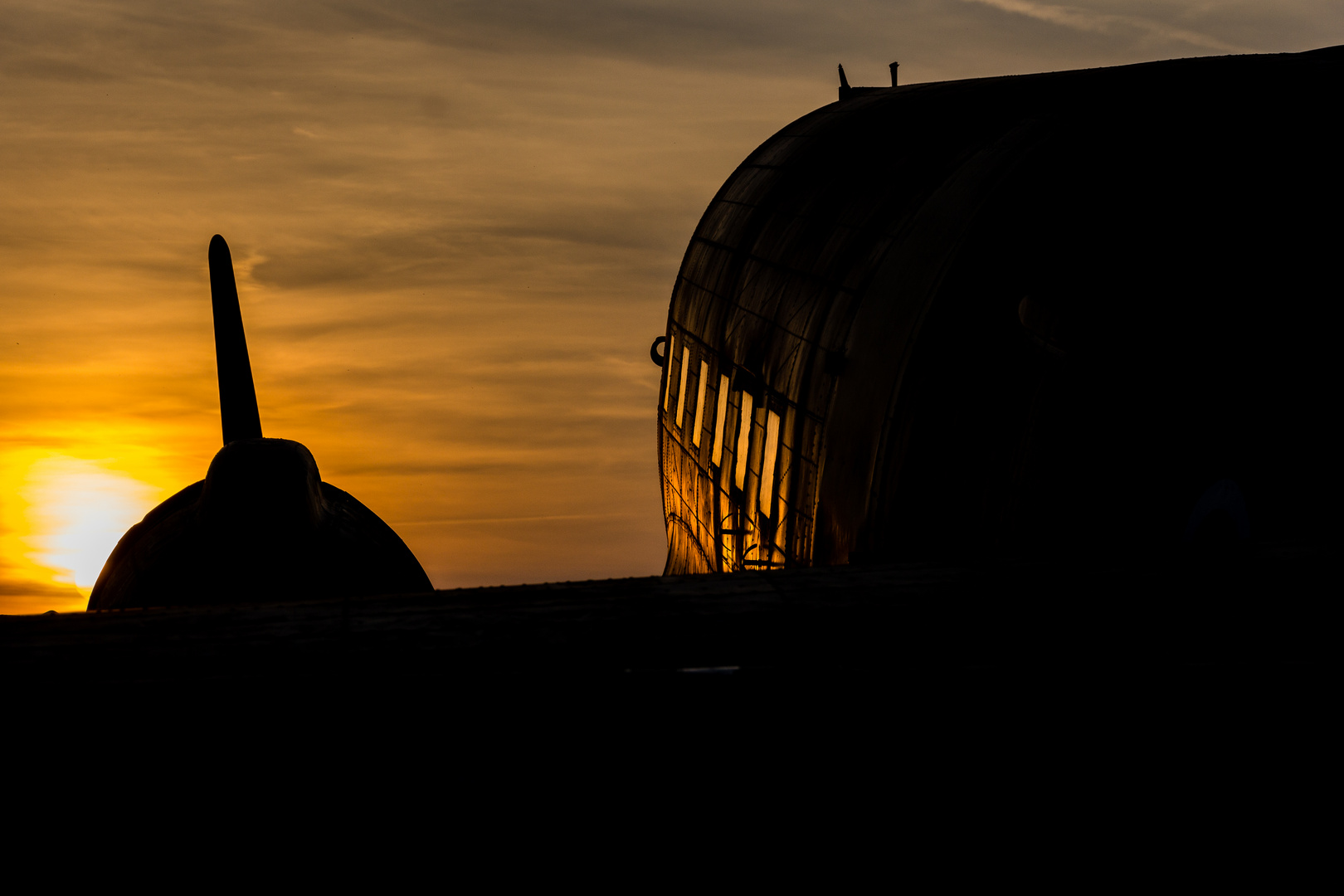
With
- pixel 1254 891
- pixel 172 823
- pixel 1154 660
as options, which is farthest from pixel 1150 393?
pixel 172 823

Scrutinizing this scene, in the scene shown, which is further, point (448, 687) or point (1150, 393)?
point (1150, 393)

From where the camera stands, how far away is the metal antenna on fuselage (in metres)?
21.5

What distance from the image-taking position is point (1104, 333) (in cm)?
792

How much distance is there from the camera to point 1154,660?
423 centimetres

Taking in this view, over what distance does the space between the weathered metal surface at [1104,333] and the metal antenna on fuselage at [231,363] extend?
14910 millimetres

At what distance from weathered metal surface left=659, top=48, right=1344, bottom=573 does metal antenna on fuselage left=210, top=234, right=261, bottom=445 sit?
14.9 metres

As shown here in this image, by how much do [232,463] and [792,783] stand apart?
407 inches

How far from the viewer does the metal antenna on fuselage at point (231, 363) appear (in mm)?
21469

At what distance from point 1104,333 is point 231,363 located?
18.0 metres

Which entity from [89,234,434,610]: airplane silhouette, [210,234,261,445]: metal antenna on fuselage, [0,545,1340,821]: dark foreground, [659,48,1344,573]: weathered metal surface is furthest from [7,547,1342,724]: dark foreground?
[210,234,261,445]: metal antenna on fuselage

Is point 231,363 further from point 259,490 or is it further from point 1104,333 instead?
point 1104,333

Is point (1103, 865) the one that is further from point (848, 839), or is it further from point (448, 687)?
point (448, 687)

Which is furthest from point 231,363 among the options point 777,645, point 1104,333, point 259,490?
point 777,645

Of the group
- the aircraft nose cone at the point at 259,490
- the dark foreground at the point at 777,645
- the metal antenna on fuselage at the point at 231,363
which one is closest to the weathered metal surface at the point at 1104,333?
the dark foreground at the point at 777,645
